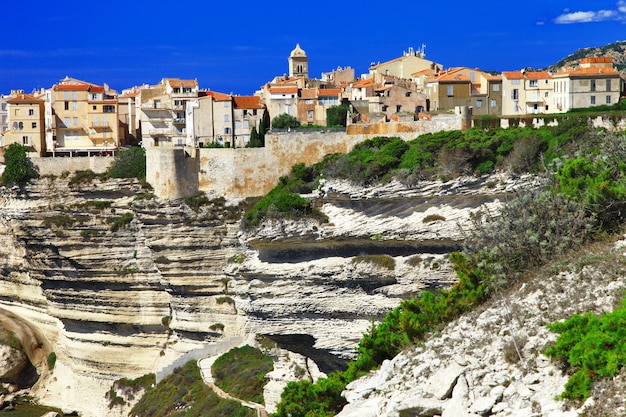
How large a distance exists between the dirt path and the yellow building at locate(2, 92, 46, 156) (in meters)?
15.7

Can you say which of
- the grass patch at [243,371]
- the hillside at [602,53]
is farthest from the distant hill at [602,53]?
the grass patch at [243,371]

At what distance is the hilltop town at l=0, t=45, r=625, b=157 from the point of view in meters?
43.3

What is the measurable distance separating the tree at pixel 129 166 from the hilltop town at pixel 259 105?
1.47 m

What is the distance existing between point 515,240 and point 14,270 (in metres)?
32.7

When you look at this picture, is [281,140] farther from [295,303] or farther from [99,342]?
[99,342]

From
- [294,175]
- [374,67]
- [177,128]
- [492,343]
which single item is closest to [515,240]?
[492,343]

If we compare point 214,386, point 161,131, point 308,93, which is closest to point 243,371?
point 214,386

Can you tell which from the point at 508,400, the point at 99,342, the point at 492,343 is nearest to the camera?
the point at 508,400

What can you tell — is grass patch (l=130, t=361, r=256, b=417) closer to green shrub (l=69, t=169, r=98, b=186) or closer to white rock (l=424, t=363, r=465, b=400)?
green shrub (l=69, t=169, r=98, b=186)

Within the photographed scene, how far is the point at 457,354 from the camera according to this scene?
15484 mm

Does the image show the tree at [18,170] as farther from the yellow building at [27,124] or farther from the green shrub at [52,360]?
the green shrub at [52,360]

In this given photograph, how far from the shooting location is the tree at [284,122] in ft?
Answer: 149

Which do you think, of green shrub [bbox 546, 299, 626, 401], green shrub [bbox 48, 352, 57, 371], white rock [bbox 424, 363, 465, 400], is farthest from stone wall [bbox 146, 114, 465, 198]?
green shrub [bbox 546, 299, 626, 401]

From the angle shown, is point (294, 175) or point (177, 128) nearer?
point (294, 175)
